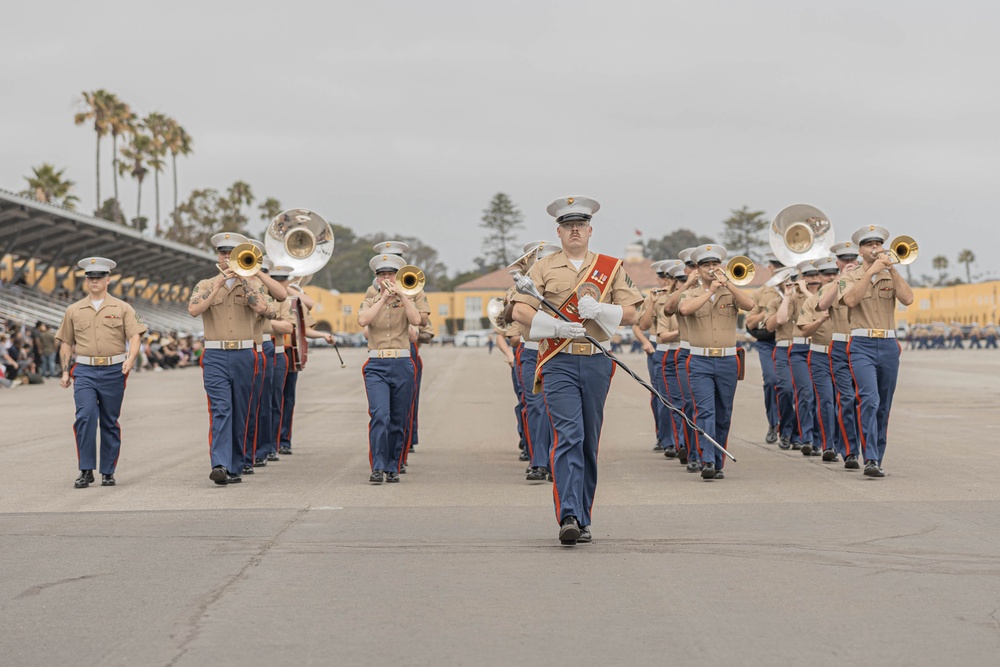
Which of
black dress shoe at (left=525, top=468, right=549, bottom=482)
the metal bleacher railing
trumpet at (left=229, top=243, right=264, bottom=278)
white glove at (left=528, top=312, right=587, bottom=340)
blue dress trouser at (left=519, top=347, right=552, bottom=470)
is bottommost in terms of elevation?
black dress shoe at (left=525, top=468, right=549, bottom=482)

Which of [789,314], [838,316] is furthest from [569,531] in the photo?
[789,314]

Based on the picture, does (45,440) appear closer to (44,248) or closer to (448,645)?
(448,645)

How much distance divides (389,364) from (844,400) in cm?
427

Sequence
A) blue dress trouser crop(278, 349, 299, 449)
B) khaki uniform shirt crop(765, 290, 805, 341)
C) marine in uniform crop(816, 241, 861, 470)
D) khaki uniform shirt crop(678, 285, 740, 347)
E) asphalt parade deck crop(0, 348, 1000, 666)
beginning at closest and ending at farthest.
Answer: asphalt parade deck crop(0, 348, 1000, 666) < khaki uniform shirt crop(678, 285, 740, 347) < marine in uniform crop(816, 241, 861, 470) < khaki uniform shirt crop(765, 290, 805, 341) < blue dress trouser crop(278, 349, 299, 449)

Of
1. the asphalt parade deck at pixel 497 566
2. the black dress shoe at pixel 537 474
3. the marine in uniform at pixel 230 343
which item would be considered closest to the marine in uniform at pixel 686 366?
the asphalt parade deck at pixel 497 566

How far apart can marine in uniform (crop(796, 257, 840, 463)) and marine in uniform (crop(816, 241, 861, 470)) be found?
16 cm

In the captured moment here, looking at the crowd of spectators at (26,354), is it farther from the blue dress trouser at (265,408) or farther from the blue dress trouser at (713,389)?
the blue dress trouser at (713,389)

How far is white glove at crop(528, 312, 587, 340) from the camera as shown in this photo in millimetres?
7605

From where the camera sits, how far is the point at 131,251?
188 feet

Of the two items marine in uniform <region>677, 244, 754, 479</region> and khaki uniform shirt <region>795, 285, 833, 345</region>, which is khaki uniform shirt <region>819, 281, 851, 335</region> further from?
marine in uniform <region>677, 244, 754, 479</region>

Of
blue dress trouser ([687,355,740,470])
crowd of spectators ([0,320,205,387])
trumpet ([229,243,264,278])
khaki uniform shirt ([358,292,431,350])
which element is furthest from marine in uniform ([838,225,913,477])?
crowd of spectators ([0,320,205,387])

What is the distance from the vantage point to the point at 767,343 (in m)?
14.7

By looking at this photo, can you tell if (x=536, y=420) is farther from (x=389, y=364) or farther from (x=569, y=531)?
(x=569, y=531)

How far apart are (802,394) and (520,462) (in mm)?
3196
